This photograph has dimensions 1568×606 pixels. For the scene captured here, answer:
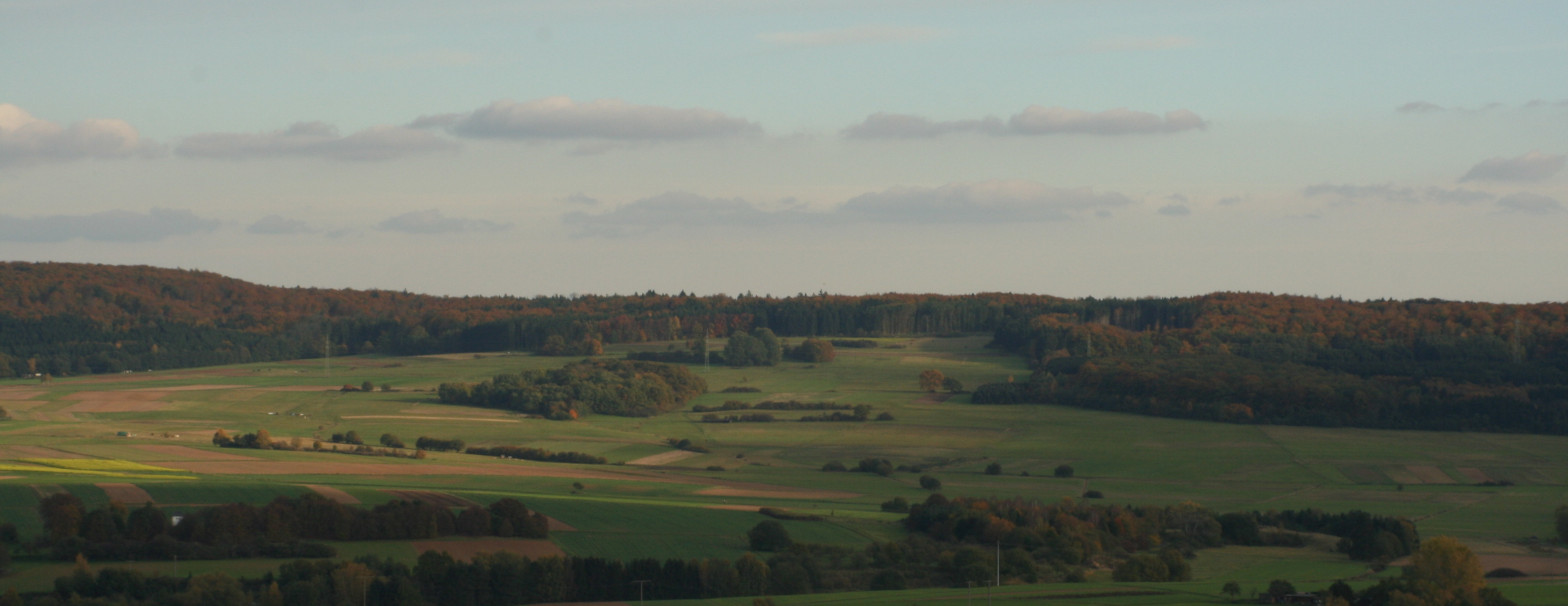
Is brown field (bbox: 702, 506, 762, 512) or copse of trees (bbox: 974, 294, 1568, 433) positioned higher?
copse of trees (bbox: 974, 294, 1568, 433)

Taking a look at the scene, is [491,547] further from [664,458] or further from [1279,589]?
[664,458]

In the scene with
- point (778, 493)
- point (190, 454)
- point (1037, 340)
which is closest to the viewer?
point (778, 493)

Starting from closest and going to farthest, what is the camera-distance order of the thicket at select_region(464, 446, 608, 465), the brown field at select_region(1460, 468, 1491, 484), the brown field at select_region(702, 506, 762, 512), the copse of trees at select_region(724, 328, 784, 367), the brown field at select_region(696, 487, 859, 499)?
the brown field at select_region(702, 506, 762, 512)
the brown field at select_region(696, 487, 859, 499)
the brown field at select_region(1460, 468, 1491, 484)
the thicket at select_region(464, 446, 608, 465)
the copse of trees at select_region(724, 328, 784, 367)

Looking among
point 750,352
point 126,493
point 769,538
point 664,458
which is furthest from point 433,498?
point 750,352

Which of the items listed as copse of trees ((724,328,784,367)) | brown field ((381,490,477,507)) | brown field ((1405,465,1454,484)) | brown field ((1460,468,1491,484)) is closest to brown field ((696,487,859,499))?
brown field ((381,490,477,507))

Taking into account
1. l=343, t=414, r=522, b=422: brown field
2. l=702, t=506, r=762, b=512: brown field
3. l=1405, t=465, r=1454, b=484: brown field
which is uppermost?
l=343, t=414, r=522, b=422: brown field

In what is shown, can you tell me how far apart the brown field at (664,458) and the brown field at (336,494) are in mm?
26853

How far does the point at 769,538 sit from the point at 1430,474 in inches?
1840

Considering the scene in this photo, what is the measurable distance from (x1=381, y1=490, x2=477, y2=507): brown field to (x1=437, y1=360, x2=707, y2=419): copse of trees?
50715mm

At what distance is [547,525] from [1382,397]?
71343 millimetres

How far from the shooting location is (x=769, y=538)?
192 ft

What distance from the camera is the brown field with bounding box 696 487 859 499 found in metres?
75.2

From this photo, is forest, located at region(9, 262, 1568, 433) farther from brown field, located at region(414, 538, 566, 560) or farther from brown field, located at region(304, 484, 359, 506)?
brown field, located at region(414, 538, 566, 560)

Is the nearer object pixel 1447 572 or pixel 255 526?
pixel 1447 572
